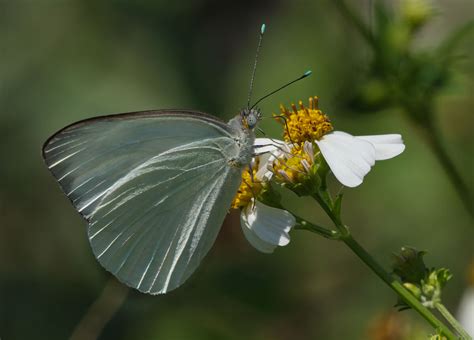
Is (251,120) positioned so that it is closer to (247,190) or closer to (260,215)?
(247,190)

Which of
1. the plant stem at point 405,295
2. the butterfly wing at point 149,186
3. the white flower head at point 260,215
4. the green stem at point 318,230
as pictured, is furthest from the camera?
the butterfly wing at point 149,186

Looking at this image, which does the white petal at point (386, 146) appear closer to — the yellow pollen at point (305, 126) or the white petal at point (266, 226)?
the yellow pollen at point (305, 126)

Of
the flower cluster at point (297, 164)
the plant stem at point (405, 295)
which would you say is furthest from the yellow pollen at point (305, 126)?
the plant stem at point (405, 295)

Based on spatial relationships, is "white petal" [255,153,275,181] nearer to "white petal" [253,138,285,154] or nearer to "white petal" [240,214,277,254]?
"white petal" [253,138,285,154]

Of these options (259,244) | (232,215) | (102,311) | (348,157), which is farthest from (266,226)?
(232,215)

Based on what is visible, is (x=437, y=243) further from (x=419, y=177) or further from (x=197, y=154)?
(x=197, y=154)

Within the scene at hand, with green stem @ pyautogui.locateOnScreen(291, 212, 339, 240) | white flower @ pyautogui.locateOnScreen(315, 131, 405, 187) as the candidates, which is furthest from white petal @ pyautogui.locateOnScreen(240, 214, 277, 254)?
white flower @ pyautogui.locateOnScreen(315, 131, 405, 187)
